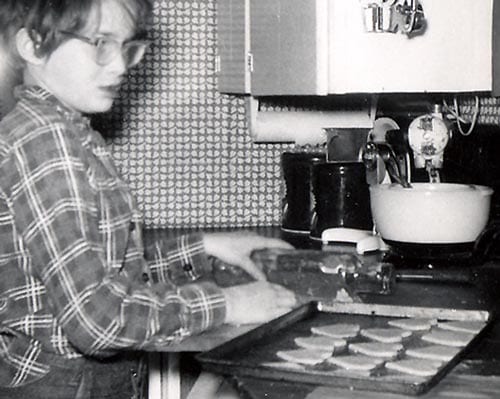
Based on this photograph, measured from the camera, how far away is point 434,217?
204cm

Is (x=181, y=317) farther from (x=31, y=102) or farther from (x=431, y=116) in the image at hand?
(x=431, y=116)

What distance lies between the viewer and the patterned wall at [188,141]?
2.56 meters

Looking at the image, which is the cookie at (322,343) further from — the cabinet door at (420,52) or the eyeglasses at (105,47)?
the cabinet door at (420,52)

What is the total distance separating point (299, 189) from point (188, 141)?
0.35 metres

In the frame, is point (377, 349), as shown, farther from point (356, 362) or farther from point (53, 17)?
point (53, 17)

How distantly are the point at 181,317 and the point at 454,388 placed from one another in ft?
1.45

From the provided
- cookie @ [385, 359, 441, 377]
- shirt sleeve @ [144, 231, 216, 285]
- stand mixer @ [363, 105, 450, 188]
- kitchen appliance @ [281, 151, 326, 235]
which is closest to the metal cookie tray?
cookie @ [385, 359, 441, 377]

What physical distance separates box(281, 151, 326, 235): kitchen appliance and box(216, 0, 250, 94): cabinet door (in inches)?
9.7

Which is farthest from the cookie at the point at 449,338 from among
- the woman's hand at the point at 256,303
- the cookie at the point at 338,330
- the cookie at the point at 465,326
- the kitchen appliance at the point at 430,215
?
the kitchen appliance at the point at 430,215

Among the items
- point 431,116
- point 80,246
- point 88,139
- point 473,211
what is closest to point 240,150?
point 431,116

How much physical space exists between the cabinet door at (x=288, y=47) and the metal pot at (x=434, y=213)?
11.9 inches

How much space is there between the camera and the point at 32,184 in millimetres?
1352

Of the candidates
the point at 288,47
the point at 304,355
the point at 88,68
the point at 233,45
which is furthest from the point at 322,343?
the point at 233,45

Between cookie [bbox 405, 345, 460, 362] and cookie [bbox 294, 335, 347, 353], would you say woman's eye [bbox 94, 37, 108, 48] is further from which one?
cookie [bbox 405, 345, 460, 362]
